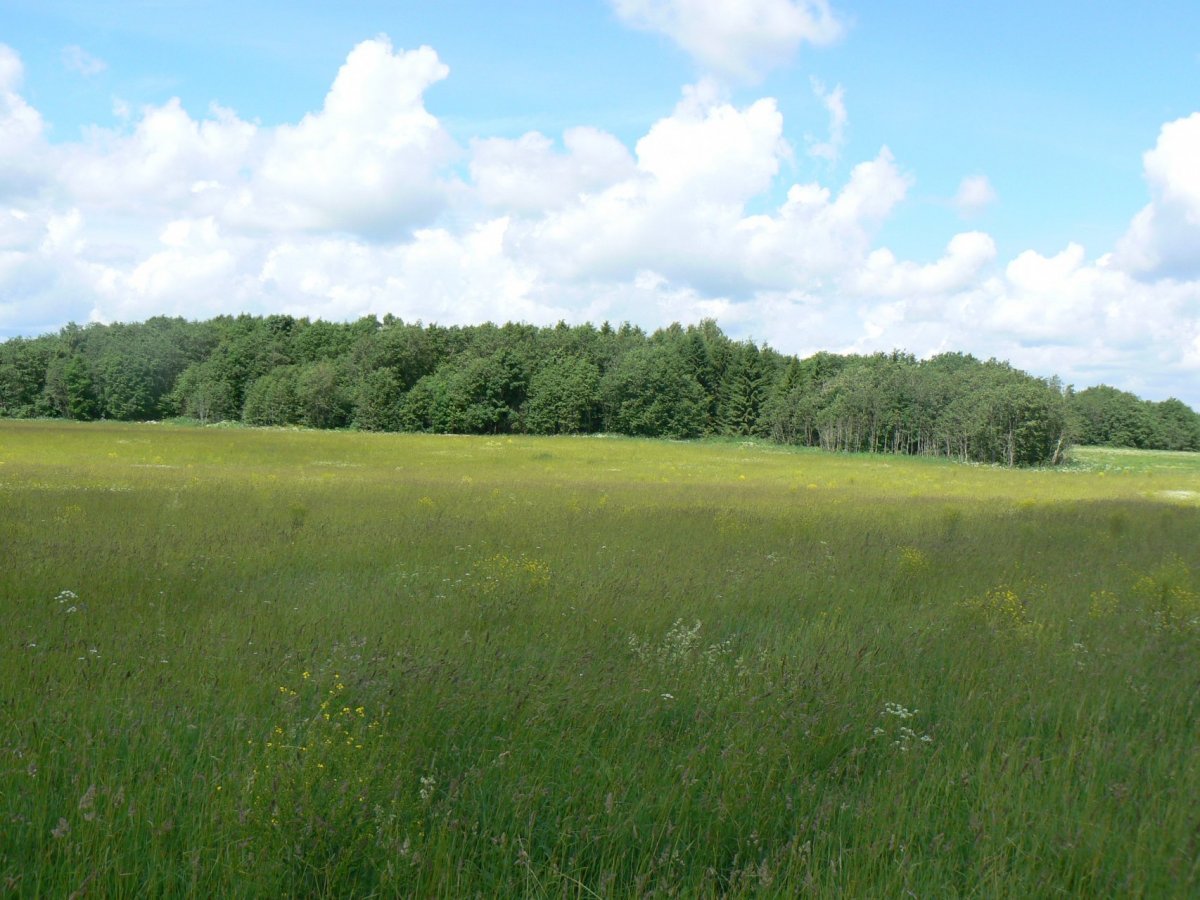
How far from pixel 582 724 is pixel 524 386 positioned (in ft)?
333

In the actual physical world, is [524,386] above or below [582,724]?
above

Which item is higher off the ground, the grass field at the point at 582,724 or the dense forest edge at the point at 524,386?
the dense forest edge at the point at 524,386

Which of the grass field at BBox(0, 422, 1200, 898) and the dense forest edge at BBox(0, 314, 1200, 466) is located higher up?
the dense forest edge at BBox(0, 314, 1200, 466)

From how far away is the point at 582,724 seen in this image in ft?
16.0

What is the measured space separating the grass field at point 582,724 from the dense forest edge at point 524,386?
82663 mm

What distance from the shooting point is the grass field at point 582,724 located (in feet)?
11.2

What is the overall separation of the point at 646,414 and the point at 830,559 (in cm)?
9280

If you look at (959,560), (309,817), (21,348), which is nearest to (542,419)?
(21,348)

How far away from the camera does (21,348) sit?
111312 mm

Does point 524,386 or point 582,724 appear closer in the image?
point 582,724

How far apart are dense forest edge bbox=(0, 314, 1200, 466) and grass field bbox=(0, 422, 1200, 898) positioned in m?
82.7

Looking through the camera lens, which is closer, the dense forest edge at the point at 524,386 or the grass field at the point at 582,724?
the grass field at the point at 582,724

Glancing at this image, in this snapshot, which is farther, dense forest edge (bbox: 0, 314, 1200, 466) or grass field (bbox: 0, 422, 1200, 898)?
dense forest edge (bbox: 0, 314, 1200, 466)

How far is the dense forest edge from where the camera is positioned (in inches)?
3681
